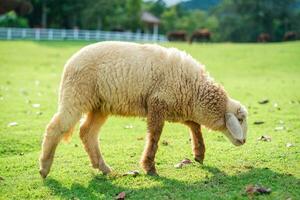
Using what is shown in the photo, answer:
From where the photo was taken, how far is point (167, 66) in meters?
8.50

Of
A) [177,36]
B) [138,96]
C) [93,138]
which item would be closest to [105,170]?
[93,138]

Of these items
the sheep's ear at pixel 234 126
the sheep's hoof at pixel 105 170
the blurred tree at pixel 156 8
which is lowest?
the sheep's hoof at pixel 105 170

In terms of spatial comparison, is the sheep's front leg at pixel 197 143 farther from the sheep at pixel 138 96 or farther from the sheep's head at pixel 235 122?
the sheep's head at pixel 235 122

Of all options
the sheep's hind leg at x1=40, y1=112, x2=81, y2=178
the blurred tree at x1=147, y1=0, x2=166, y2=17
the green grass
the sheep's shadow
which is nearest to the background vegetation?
the blurred tree at x1=147, y1=0, x2=166, y2=17

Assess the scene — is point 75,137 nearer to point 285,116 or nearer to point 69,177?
point 69,177

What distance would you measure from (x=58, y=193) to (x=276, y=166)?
3.63m

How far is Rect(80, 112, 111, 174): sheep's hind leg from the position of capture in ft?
27.4

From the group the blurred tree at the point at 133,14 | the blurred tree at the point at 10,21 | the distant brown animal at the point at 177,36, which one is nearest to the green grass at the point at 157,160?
the distant brown animal at the point at 177,36

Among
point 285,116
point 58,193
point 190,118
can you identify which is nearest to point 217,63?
point 285,116

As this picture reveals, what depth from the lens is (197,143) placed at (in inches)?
352

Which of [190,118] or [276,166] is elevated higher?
[190,118]

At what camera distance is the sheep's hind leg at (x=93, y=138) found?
8366 mm

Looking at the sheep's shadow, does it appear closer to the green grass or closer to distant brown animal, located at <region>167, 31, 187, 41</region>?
the green grass

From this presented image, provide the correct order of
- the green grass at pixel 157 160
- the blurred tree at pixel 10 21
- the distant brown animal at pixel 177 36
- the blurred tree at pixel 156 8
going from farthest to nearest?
1. the blurred tree at pixel 156 8
2. the blurred tree at pixel 10 21
3. the distant brown animal at pixel 177 36
4. the green grass at pixel 157 160
